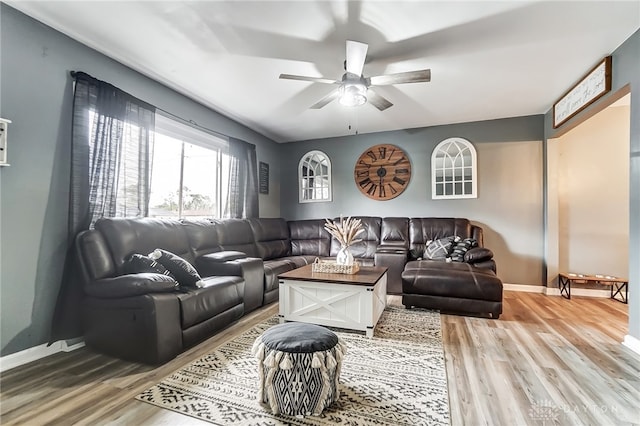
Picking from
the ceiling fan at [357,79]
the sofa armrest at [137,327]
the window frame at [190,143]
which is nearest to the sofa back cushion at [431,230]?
the ceiling fan at [357,79]

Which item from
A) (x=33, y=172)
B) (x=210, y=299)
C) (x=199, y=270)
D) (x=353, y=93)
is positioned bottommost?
(x=210, y=299)

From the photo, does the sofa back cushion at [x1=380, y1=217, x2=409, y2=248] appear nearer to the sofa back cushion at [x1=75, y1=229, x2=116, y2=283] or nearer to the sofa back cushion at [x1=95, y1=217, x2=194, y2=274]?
the sofa back cushion at [x1=95, y1=217, x2=194, y2=274]

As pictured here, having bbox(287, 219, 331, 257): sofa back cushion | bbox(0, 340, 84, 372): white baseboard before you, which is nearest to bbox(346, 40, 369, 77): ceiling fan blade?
bbox(287, 219, 331, 257): sofa back cushion

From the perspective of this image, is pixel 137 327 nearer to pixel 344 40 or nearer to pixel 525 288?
pixel 344 40

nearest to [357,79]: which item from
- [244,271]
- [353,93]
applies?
[353,93]

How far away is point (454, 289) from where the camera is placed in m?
3.15

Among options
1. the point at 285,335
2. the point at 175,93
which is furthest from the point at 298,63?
the point at 285,335

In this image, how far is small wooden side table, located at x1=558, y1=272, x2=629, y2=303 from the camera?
12.2 ft

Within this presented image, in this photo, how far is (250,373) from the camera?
6.45 ft

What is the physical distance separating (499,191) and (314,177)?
3237 mm

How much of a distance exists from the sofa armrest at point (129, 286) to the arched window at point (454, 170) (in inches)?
167

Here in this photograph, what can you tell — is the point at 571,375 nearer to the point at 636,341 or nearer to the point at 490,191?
the point at 636,341

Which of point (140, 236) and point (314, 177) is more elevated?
point (314, 177)

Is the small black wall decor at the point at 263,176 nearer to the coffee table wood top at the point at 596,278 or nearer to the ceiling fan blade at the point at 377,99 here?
the ceiling fan blade at the point at 377,99
